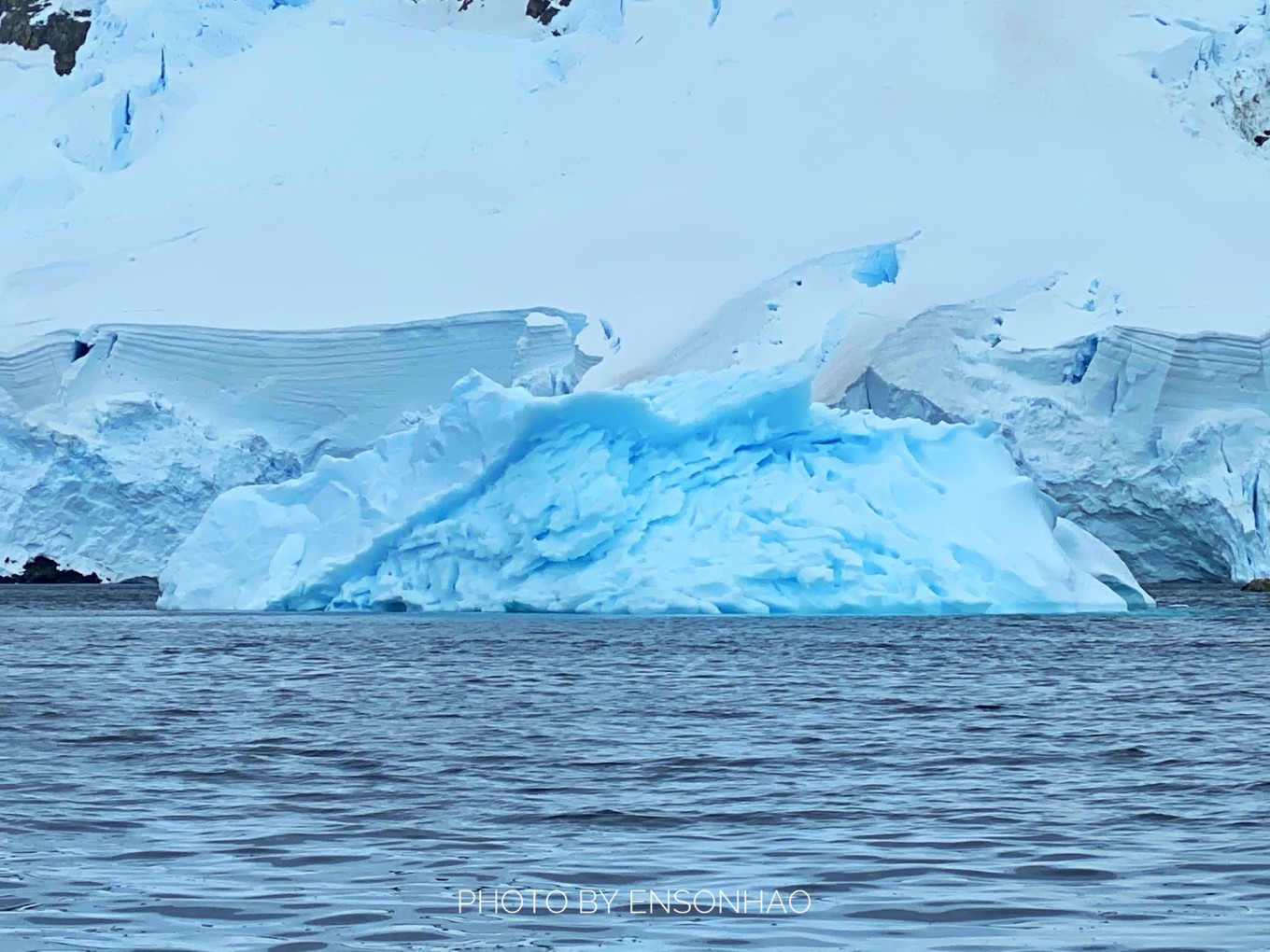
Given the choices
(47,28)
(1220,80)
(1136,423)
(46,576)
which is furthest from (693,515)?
(47,28)

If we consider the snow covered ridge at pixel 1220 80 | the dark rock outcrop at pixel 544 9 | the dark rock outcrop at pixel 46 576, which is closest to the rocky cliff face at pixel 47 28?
the dark rock outcrop at pixel 544 9

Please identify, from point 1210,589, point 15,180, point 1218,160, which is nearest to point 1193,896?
point 1210,589

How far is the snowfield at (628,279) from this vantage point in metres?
16.6

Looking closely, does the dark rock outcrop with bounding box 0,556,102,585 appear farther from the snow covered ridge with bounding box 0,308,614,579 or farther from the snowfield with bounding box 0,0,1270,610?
the snowfield with bounding box 0,0,1270,610

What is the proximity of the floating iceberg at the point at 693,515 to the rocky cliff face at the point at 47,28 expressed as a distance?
2134 centimetres

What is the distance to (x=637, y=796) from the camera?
680 cm

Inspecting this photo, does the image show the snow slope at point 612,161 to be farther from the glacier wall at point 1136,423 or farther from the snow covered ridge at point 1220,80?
the glacier wall at point 1136,423

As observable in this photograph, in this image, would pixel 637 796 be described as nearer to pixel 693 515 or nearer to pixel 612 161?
pixel 693 515

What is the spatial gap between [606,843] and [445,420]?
10716 millimetres

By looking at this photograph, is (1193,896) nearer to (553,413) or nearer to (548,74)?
(553,413)

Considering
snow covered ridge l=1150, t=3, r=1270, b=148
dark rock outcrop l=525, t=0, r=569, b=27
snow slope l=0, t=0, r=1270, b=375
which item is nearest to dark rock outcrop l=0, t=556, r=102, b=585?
snow slope l=0, t=0, r=1270, b=375

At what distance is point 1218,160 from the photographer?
29.4 m

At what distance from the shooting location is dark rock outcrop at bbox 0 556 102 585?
23328 mm

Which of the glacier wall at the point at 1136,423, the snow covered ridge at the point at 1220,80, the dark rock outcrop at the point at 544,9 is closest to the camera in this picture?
the glacier wall at the point at 1136,423
